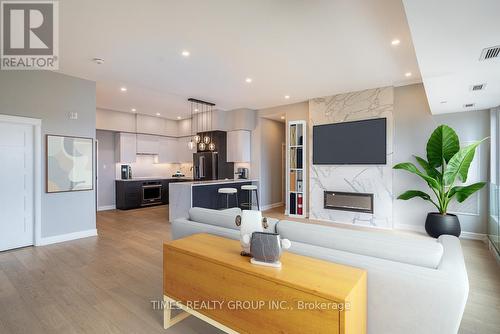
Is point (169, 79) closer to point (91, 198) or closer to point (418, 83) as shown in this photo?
point (91, 198)

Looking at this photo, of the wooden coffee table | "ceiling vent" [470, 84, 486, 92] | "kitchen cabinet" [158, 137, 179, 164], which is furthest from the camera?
"kitchen cabinet" [158, 137, 179, 164]

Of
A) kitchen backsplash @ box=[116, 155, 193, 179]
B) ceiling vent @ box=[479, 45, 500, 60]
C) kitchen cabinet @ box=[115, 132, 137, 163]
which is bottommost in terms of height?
kitchen backsplash @ box=[116, 155, 193, 179]

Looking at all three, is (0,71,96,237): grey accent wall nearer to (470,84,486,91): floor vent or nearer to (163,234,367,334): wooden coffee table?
(163,234,367,334): wooden coffee table

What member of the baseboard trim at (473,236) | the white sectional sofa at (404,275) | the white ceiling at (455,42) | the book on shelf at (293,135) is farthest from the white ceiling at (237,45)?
the baseboard trim at (473,236)

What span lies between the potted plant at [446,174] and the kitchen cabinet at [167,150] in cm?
727

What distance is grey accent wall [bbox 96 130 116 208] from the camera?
7.30 m

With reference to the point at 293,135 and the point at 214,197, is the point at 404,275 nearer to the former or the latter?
the point at 214,197

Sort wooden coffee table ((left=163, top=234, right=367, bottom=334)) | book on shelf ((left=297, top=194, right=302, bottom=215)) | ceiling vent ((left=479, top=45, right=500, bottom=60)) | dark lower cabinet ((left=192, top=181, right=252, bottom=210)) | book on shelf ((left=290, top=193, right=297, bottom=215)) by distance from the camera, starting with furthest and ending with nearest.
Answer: book on shelf ((left=290, top=193, right=297, bottom=215)), book on shelf ((left=297, top=194, right=302, bottom=215)), dark lower cabinet ((left=192, top=181, right=252, bottom=210)), ceiling vent ((left=479, top=45, right=500, bottom=60)), wooden coffee table ((left=163, top=234, right=367, bottom=334))

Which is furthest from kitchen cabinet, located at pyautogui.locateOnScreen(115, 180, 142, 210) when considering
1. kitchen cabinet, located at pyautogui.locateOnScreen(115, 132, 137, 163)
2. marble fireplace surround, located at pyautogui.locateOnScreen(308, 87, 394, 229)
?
marble fireplace surround, located at pyautogui.locateOnScreen(308, 87, 394, 229)

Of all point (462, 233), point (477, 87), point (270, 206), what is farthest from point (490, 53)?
point (270, 206)

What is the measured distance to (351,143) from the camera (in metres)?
5.41

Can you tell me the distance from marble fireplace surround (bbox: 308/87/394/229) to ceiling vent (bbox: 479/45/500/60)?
274cm

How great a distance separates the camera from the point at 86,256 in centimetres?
357

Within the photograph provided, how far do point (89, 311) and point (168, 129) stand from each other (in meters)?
7.09
